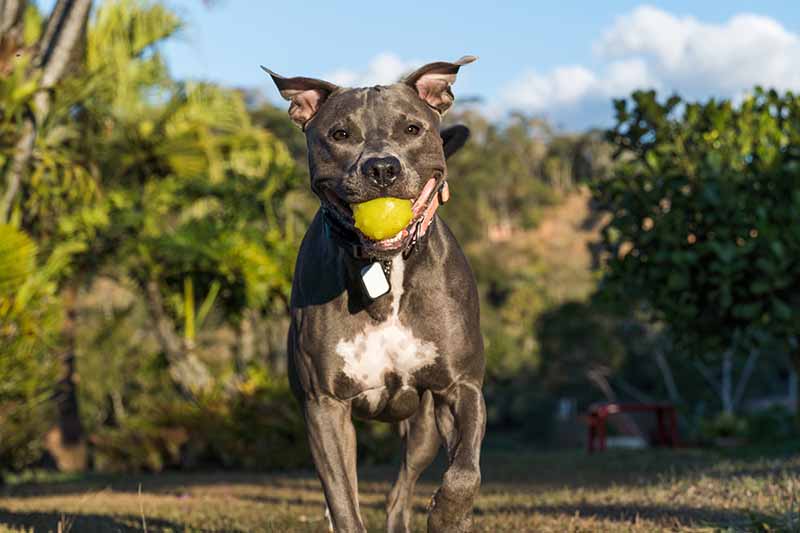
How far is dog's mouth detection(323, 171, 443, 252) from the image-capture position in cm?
403

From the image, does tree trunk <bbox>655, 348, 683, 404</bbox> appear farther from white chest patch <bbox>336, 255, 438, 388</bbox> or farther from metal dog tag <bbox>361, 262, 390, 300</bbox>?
metal dog tag <bbox>361, 262, 390, 300</bbox>

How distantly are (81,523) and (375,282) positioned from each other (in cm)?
328

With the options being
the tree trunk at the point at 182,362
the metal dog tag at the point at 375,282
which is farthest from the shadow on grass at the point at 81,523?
the tree trunk at the point at 182,362

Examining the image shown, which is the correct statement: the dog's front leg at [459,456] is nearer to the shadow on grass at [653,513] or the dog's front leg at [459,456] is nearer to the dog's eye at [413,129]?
the dog's eye at [413,129]

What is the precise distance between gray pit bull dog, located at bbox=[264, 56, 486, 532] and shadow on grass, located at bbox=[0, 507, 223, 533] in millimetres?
1837

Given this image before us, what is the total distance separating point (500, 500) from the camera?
807 cm

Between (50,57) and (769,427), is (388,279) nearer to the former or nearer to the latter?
(50,57)

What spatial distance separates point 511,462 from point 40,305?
634 centimetres

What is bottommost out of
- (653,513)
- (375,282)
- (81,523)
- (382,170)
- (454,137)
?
(81,523)

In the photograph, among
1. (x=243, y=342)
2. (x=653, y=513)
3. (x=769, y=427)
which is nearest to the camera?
(x=653, y=513)

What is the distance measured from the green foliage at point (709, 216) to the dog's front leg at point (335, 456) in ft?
24.5

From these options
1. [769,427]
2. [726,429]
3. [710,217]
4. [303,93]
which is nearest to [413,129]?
[303,93]

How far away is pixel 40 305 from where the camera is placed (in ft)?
38.6

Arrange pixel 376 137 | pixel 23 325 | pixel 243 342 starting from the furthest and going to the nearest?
1. pixel 243 342
2. pixel 23 325
3. pixel 376 137
